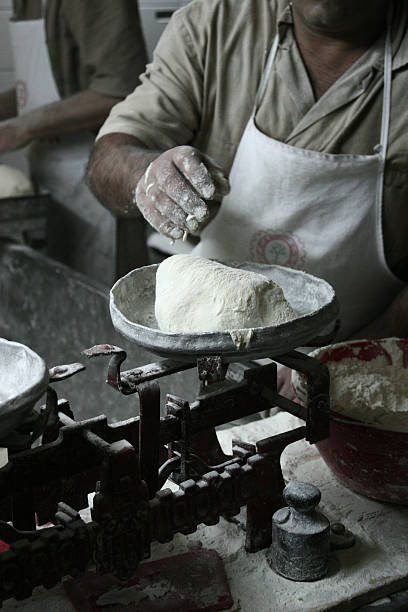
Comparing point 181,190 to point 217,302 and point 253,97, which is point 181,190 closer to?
point 217,302

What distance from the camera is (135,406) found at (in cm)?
274

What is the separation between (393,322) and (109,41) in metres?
2.10

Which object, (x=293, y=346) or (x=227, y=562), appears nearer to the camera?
(x=293, y=346)

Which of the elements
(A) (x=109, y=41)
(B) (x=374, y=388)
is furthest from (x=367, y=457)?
(A) (x=109, y=41)

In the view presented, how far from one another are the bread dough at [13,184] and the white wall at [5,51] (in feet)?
3.61

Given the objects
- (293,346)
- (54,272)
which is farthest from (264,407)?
(54,272)

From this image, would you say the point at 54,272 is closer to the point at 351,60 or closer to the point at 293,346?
the point at 351,60

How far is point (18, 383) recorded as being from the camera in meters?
1.22

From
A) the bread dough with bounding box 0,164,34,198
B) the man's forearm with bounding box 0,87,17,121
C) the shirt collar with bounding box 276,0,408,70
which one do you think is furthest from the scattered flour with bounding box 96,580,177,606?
the man's forearm with bounding box 0,87,17,121

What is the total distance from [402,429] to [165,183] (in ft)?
2.48

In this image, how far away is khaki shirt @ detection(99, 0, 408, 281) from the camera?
2.19 meters

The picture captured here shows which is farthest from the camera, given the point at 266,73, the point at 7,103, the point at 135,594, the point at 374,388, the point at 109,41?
the point at 7,103

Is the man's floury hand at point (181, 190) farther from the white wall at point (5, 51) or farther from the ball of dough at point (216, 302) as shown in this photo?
the white wall at point (5, 51)

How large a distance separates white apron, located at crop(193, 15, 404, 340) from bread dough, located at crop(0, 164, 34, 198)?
1.81 meters
